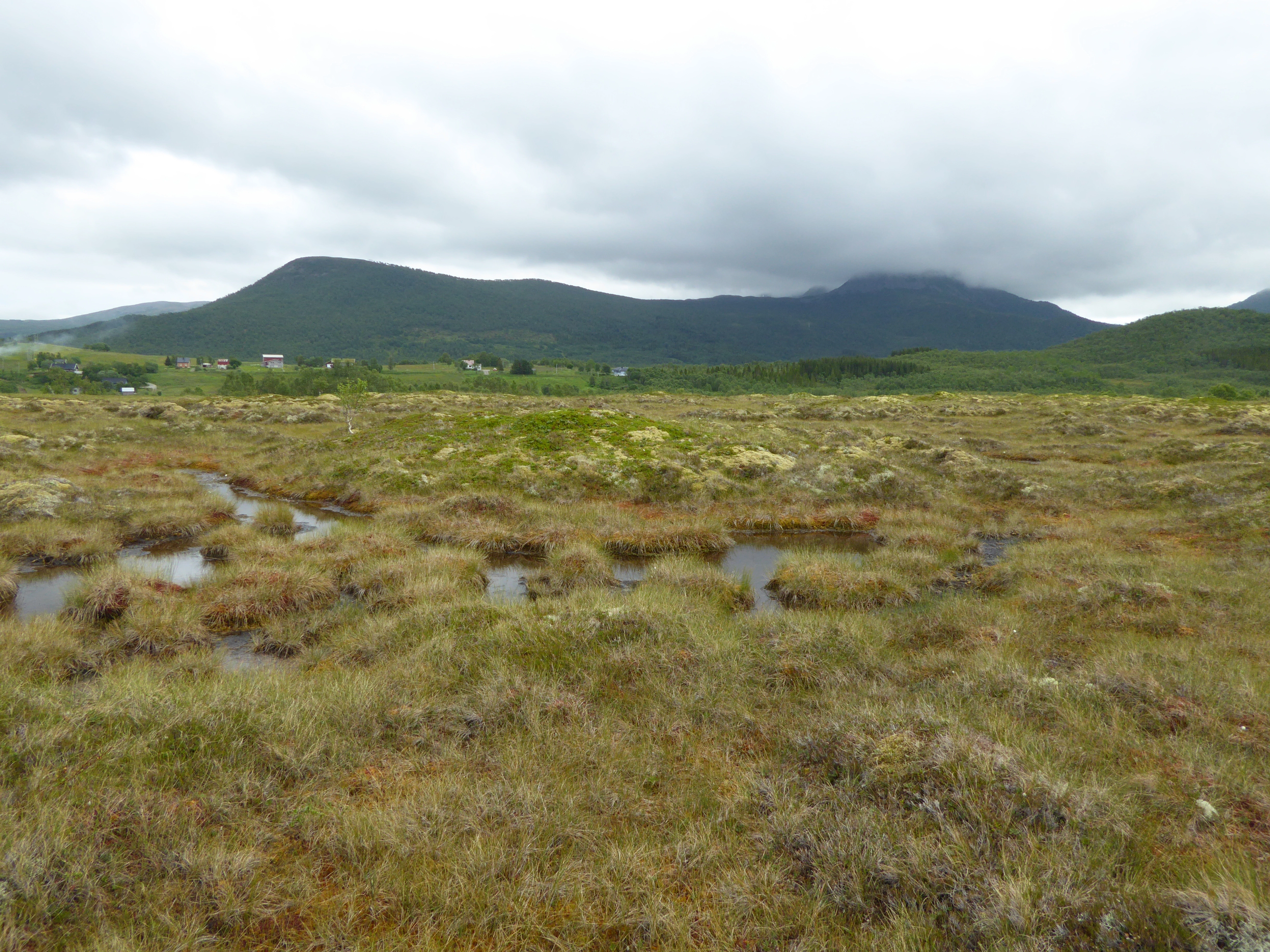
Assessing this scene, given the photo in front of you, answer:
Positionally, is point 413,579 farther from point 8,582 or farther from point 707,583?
point 8,582

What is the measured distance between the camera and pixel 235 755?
19.7 ft

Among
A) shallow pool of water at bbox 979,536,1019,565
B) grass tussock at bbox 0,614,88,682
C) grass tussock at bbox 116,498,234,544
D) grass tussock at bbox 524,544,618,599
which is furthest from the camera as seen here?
grass tussock at bbox 116,498,234,544

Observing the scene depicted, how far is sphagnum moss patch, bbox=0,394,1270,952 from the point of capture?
4184mm

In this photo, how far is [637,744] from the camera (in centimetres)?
674

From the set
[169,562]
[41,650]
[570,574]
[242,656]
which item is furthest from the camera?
[169,562]

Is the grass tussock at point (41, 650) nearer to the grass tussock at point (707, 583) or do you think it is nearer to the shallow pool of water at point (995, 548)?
the grass tussock at point (707, 583)

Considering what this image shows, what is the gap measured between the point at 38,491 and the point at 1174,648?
1194 inches

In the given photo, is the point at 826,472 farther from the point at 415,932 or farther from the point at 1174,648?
the point at 415,932

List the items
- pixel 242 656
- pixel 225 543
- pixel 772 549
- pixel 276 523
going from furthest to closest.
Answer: pixel 276 523, pixel 772 549, pixel 225 543, pixel 242 656

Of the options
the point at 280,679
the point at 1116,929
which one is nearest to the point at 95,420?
the point at 280,679

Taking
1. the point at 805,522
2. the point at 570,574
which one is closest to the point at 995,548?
the point at 805,522

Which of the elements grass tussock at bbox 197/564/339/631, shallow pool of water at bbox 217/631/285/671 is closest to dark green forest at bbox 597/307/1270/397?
grass tussock at bbox 197/564/339/631

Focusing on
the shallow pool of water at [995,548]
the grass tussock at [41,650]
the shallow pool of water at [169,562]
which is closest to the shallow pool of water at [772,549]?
the shallow pool of water at [995,548]

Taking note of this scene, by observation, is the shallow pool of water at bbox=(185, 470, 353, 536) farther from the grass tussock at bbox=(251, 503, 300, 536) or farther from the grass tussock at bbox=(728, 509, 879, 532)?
the grass tussock at bbox=(728, 509, 879, 532)
